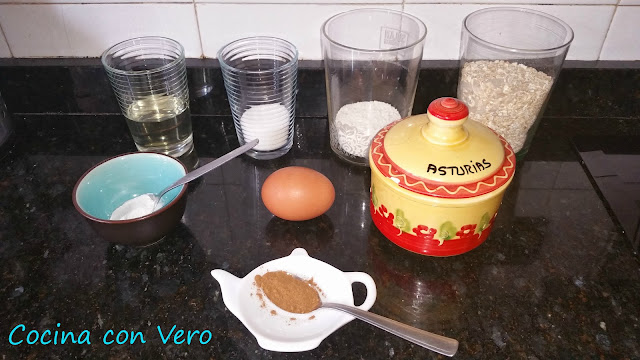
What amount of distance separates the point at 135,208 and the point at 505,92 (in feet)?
2.09

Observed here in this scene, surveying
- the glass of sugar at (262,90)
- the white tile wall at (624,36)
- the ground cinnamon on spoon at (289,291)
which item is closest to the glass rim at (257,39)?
the glass of sugar at (262,90)

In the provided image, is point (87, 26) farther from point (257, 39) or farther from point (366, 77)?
point (366, 77)

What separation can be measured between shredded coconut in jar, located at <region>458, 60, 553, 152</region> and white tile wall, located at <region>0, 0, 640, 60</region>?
0.14m

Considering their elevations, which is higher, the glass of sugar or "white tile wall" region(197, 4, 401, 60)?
"white tile wall" region(197, 4, 401, 60)

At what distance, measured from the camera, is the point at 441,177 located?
676 millimetres

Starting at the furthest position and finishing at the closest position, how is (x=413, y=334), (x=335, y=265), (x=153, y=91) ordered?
1. (x=153, y=91)
2. (x=335, y=265)
3. (x=413, y=334)

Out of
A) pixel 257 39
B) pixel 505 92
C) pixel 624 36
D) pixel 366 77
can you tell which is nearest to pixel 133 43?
pixel 257 39

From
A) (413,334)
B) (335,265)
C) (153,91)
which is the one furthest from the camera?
(153,91)

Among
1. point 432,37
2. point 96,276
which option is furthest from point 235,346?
point 432,37

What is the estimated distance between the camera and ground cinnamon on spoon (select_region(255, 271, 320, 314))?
2.29 feet

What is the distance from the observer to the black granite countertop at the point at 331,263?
0.67 metres

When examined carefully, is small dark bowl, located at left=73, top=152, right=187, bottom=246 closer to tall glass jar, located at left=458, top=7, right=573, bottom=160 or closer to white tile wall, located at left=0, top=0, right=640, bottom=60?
white tile wall, located at left=0, top=0, right=640, bottom=60

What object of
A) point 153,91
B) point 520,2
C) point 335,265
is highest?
point 520,2

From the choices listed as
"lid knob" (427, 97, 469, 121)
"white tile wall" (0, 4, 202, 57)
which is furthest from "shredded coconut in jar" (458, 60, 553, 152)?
"white tile wall" (0, 4, 202, 57)
